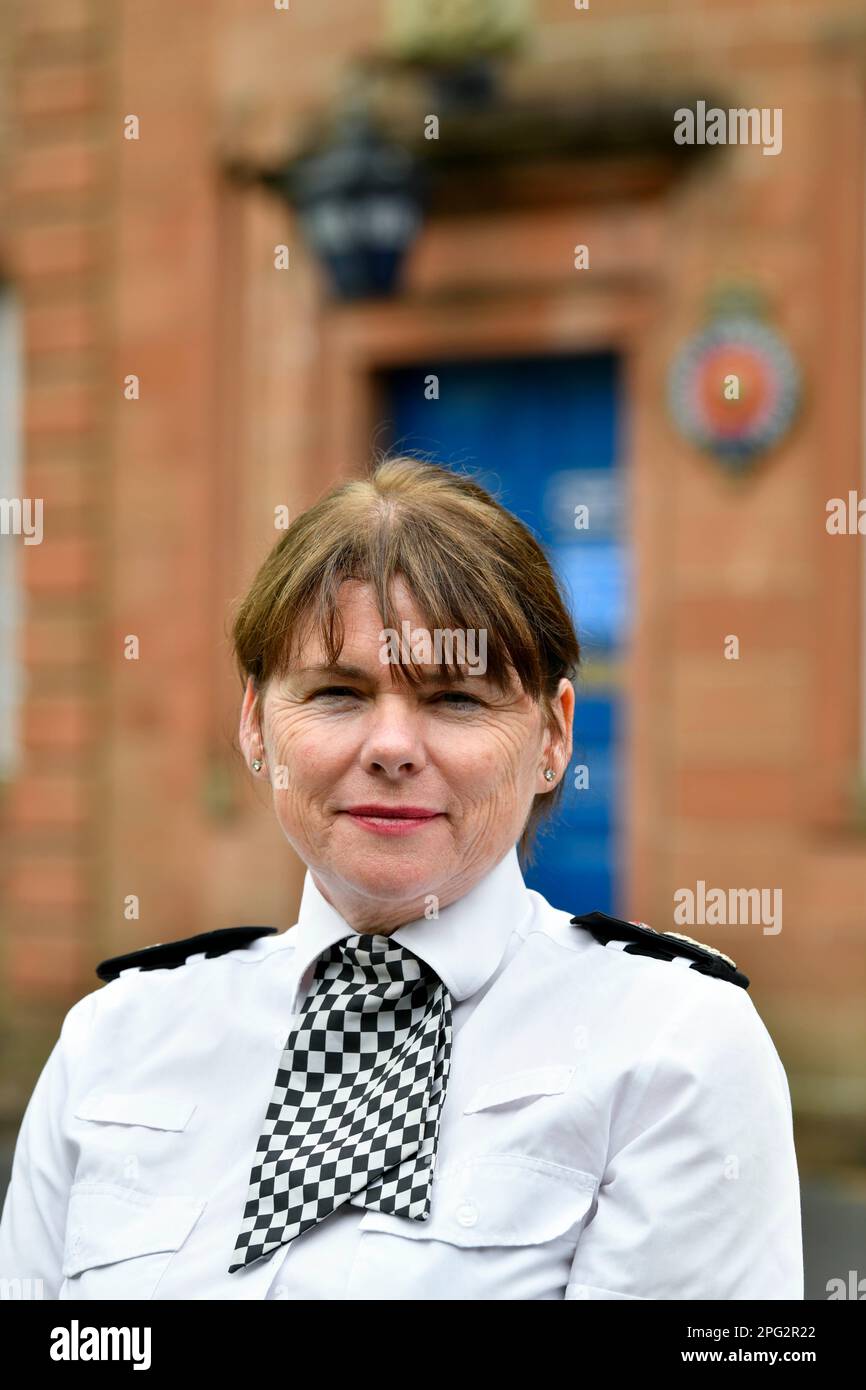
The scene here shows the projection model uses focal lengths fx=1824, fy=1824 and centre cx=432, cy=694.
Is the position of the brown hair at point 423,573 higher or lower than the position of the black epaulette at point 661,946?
higher

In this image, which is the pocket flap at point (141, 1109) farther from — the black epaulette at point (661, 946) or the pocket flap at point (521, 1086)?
the black epaulette at point (661, 946)

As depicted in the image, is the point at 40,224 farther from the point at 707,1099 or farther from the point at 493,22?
the point at 707,1099

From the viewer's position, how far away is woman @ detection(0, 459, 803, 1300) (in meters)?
1.76

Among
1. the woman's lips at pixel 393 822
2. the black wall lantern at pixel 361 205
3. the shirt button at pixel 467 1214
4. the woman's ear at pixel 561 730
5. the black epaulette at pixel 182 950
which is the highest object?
the black wall lantern at pixel 361 205

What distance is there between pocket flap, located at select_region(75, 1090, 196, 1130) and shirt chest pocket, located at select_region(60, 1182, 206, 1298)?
74 mm

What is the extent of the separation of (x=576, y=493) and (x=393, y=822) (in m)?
5.20

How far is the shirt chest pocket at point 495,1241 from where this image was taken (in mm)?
1761

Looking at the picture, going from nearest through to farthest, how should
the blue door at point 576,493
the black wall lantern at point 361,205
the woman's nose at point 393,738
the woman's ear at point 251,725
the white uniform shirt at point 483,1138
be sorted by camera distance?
the white uniform shirt at point 483,1138, the woman's nose at point 393,738, the woman's ear at point 251,725, the black wall lantern at point 361,205, the blue door at point 576,493

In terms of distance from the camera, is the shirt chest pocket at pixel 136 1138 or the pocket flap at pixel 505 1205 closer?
the pocket flap at pixel 505 1205

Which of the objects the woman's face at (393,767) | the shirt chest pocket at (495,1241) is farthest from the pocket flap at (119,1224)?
the woman's face at (393,767)

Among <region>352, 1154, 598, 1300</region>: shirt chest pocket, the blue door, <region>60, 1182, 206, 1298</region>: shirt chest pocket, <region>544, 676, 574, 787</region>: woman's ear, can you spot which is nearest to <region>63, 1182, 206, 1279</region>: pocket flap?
<region>60, 1182, 206, 1298</region>: shirt chest pocket

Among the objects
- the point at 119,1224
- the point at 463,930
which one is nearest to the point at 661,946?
the point at 463,930

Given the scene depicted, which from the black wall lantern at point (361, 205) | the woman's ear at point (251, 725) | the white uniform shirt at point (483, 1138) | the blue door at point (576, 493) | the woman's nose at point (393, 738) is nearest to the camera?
the white uniform shirt at point (483, 1138)

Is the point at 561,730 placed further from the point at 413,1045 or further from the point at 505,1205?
the point at 505,1205
